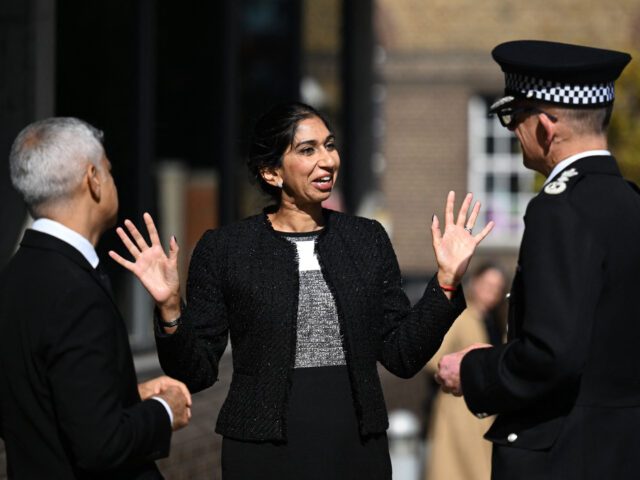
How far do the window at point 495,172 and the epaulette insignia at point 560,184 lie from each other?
1699 cm

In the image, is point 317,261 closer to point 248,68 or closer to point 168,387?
point 168,387

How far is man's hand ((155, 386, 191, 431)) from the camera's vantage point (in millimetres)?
3068

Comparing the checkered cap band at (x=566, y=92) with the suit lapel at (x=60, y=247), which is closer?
the suit lapel at (x=60, y=247)

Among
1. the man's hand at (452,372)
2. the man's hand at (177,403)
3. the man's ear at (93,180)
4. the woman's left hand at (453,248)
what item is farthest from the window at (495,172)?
the man's ear at (93,180)

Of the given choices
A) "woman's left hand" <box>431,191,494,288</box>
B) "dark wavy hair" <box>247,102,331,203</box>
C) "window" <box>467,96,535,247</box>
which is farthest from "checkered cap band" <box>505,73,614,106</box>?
"window" <box>467,96,535,247</box>

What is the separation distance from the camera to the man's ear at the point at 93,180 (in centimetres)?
293

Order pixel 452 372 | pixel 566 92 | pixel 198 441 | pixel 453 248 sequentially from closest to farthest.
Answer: pixel 566 92, pixel 452 372, pixel 453 248, pixel 198 441

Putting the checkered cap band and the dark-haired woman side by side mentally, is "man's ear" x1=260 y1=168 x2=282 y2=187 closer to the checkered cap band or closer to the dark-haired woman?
the dark-haired woman

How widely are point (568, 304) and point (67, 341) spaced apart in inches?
51.6

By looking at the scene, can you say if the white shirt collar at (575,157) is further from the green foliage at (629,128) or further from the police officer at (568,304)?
the green foliage at (629,128)

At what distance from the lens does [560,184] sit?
3.12m

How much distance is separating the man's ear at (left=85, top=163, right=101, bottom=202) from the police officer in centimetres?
118

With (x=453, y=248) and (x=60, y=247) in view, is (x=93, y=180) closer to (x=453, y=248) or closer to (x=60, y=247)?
(x=60, y=247)

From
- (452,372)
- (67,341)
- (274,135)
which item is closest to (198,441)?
(274,135)
